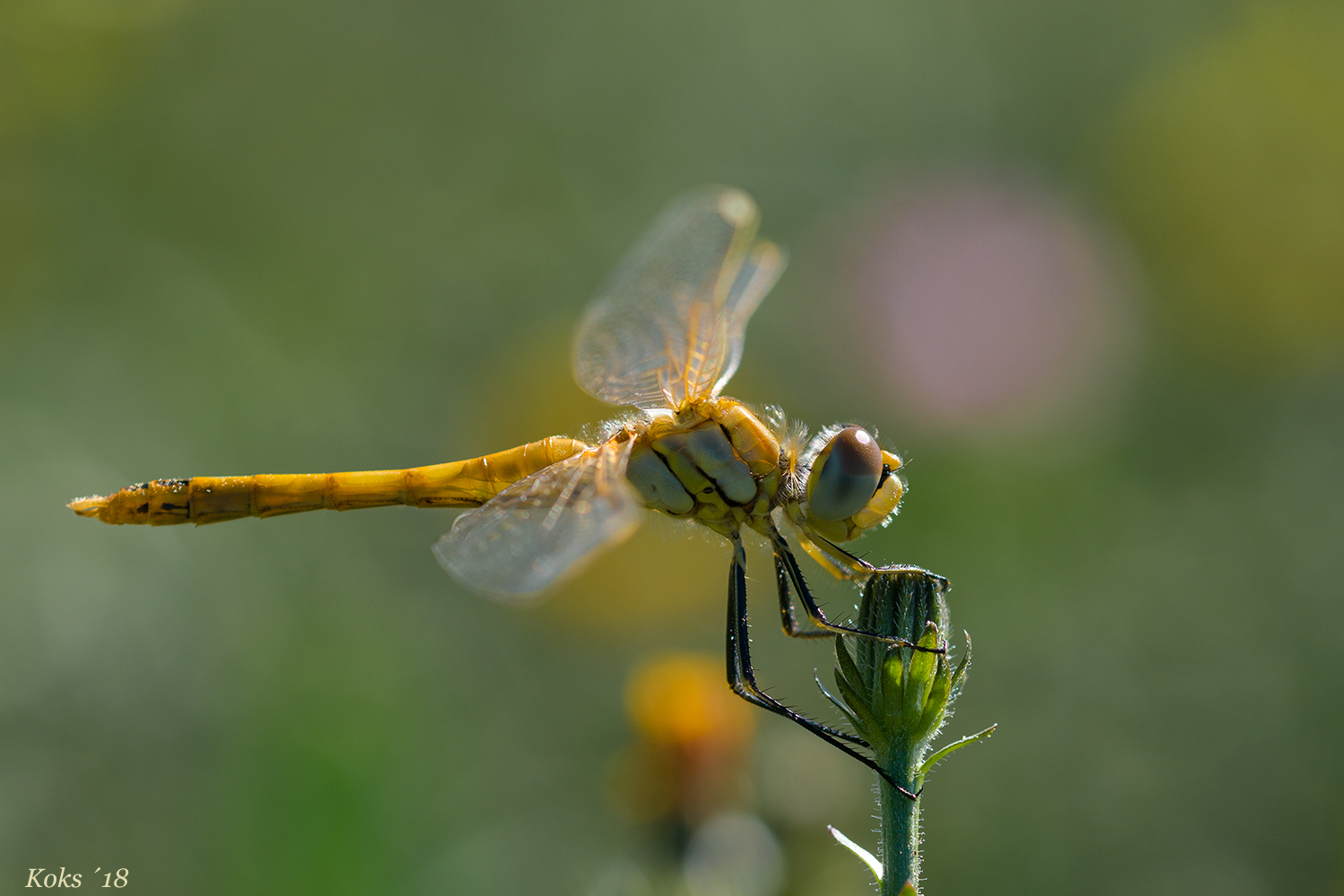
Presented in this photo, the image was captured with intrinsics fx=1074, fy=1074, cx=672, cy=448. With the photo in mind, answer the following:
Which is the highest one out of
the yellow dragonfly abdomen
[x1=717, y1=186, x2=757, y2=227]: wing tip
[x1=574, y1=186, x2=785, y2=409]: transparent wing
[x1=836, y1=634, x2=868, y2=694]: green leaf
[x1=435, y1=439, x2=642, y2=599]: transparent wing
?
[x1=717, y1=186, x2=757, y2=227]: wing tip

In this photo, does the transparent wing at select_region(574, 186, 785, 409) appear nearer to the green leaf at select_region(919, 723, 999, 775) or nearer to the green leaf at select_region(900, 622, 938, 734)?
the green leaf at select_region(900, 622, 938, 734)

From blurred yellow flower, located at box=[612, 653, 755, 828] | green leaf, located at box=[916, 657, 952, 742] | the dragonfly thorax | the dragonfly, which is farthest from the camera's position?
blurred yellow flower, located at box=[612, 653, 755, 828]

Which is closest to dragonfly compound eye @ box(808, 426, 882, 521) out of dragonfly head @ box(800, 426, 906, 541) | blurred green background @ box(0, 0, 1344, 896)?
dragonfly head @ box(800, 426, 906, 541)

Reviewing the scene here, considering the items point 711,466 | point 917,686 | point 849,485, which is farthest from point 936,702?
point 711,466

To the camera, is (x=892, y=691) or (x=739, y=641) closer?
(x=892, y=691)

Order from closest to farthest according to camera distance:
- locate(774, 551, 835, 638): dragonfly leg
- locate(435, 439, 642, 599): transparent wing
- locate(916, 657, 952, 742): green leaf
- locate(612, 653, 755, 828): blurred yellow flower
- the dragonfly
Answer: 1. locate(916, 657, 952, 742): green leaf
2. locate(435, 439, 642, 599): transparent wing
3. the dragonfly
4. locate(774, 551, 835, 638): dragonfly leg
5. locate(612, 653, 755, 828): blurred yellow flower

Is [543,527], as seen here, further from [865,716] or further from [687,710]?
[687,710]

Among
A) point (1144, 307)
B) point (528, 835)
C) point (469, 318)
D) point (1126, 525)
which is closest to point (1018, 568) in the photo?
point (1126, 525)
